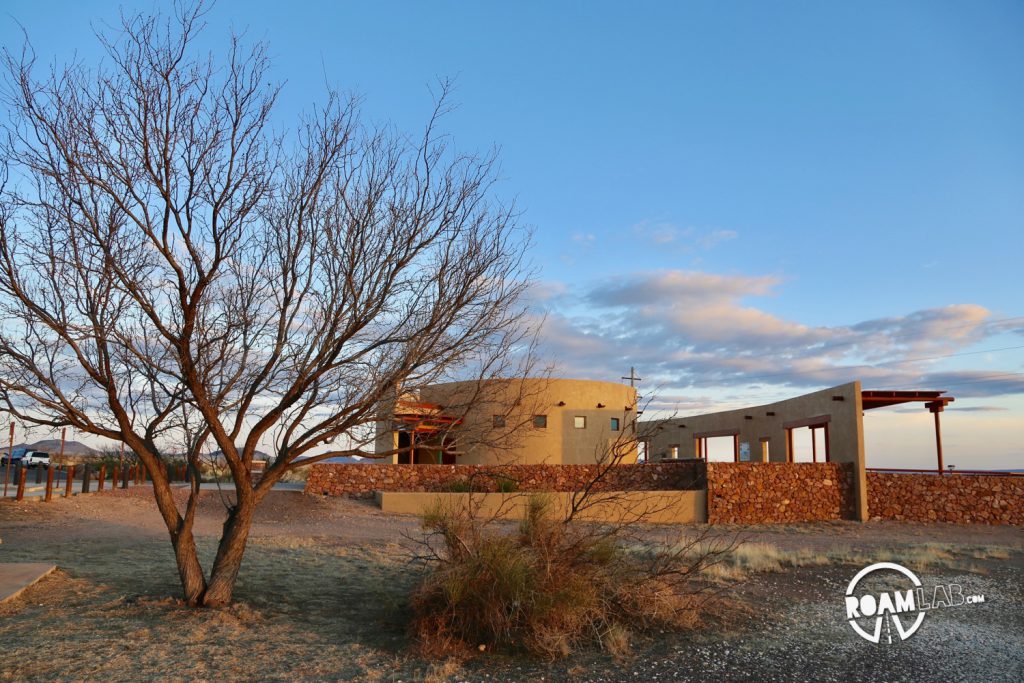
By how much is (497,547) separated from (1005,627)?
5.35 m

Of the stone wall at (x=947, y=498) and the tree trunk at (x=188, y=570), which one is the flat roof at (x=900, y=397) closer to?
the stone wall at (x=947, y=498)

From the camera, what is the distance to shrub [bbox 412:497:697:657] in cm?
679

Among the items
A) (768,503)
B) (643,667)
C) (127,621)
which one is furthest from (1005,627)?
(768,503)

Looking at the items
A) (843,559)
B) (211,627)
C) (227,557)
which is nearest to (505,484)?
(843,559)

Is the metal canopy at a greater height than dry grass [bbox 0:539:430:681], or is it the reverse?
the metal canopy

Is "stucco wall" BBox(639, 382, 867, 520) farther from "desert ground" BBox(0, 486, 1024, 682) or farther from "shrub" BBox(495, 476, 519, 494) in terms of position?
"desert ground" BBox(0, 486, 1024, 682)

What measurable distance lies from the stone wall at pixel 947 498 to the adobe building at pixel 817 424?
64 cm

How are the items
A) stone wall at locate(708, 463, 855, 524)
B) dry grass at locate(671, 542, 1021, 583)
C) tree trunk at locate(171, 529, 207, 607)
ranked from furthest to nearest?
stone wall at locate(708, 463, 855, 524) → dry grass at locate(671, 542, 1021, 583) → tree trunk at locate(171, 529, 207, 607)

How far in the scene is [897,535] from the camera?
1922cm

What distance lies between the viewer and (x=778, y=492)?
22500 millimetres

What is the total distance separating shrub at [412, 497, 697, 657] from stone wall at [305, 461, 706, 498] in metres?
16.1

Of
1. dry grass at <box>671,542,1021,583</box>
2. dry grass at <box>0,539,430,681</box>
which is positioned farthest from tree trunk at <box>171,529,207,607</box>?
dry grass at <box>671,542,1021,583</box>

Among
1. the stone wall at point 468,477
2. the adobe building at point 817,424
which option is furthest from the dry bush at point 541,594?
the stone wall at point 468,477

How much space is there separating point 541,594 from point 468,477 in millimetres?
17416
